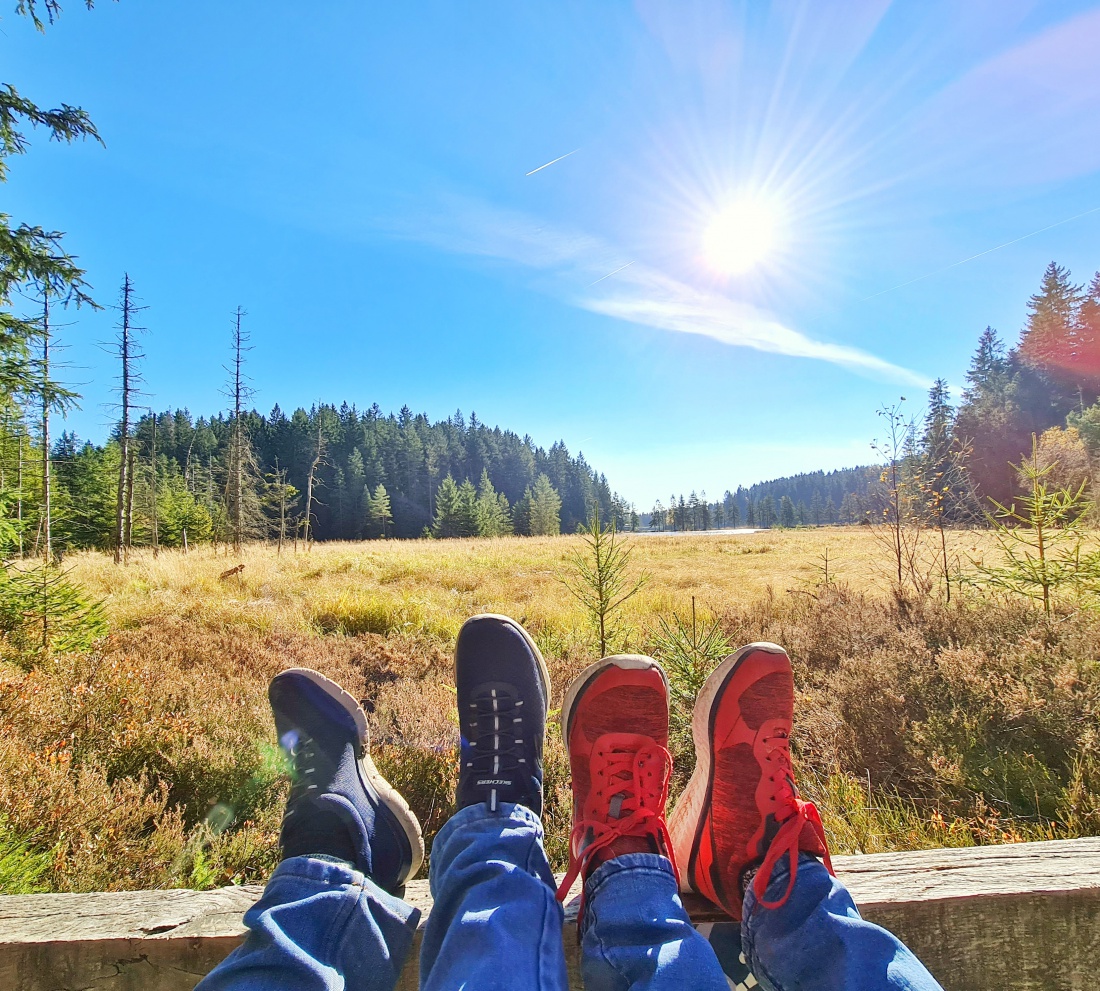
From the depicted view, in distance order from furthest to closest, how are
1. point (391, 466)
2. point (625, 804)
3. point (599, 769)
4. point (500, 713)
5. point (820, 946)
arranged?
point (391, 466), point (500, 713), point (599, 769), point (625, 804), point (820, 946)

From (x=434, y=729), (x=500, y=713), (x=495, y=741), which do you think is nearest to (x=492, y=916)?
(x=495, y=741)

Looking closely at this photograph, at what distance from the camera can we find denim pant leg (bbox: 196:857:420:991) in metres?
0.82

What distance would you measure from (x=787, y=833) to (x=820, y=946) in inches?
9.3

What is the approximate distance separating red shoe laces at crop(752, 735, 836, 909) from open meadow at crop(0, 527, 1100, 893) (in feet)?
2.21

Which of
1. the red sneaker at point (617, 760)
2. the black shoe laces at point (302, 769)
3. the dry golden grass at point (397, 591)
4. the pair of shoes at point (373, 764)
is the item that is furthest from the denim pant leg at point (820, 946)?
the dry golden grass at point (397, 591)

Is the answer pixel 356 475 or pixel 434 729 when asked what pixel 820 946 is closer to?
pixel 434 729

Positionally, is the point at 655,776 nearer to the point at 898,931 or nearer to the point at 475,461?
the point at 898,931

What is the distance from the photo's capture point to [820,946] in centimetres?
88

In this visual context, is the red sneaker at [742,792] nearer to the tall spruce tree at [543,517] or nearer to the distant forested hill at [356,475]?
the distant forested hill at [356,475]

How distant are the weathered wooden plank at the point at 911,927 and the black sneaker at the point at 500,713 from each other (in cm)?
66

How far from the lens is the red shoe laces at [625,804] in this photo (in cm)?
119

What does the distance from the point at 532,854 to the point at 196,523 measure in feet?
123

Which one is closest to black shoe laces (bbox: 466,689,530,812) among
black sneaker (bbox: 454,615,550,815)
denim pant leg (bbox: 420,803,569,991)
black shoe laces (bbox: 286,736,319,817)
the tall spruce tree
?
black sneaker (bbox: 454,615,550,815)

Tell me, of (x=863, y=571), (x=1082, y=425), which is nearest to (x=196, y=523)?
(x=863, y=571)
